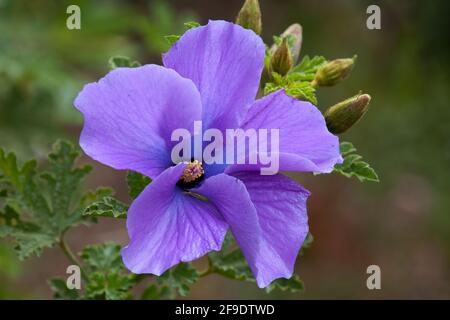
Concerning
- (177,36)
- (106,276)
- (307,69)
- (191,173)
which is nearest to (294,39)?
(307,69)

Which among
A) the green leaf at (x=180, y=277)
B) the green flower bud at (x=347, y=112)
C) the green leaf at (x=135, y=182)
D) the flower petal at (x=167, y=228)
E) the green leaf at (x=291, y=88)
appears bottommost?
the green leaf at (x=180, y=277)

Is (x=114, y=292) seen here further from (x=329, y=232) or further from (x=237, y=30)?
(x=329, y=232)

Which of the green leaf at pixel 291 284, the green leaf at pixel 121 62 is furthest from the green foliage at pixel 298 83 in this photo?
the green leaf at pixel 291 284

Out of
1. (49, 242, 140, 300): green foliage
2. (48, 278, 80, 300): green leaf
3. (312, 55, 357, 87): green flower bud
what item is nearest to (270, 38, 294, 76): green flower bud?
(312, 55, 357, 87): green flower bud

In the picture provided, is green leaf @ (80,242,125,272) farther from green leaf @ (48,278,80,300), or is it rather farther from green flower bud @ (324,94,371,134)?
green flower bud @ (324,94,371,134)

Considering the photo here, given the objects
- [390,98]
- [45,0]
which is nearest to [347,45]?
[390,98]

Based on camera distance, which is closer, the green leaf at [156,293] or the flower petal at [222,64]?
the flower petal at [222,64]

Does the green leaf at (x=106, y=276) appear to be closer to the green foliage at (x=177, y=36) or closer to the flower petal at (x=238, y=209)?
the flower petal at (x=238, y=209)
